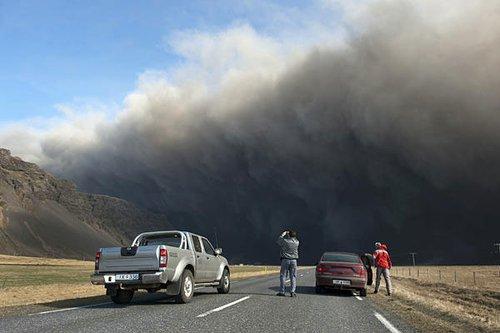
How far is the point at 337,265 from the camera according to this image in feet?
62.1

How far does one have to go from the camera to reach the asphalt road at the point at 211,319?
9.41 metres

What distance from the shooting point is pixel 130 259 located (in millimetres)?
13312

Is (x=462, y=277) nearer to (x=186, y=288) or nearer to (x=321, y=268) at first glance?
(x=321, y=268)

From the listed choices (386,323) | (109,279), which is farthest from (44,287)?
(386,323)

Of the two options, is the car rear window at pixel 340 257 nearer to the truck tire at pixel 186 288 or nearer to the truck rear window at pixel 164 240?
the truck rear window at pixel 164 240

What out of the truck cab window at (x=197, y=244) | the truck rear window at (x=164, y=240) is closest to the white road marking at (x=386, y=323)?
the truck cab window at (x=197, y=244)

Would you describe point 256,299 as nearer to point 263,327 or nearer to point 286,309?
point 286,309

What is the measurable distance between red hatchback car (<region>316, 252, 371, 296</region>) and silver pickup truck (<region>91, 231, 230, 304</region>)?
19.2ft

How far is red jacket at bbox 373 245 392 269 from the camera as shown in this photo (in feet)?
63.3

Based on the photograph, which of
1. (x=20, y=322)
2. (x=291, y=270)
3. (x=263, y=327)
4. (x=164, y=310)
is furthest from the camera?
(x=291, y=270)

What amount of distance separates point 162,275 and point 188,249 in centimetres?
202

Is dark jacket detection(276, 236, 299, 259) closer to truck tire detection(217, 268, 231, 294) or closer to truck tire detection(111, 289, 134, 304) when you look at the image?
truck tire detection(217, 268, 231, 294)

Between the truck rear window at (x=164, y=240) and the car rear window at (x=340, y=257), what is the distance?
7.15m

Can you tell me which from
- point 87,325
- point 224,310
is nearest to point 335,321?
point 224,310
